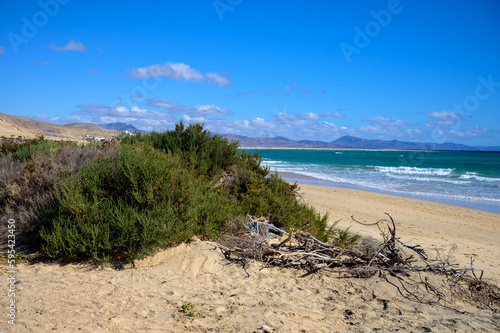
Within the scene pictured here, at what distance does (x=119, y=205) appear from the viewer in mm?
4820

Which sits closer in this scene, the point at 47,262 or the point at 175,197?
the point at 47,262

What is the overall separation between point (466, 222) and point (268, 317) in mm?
A: 11441

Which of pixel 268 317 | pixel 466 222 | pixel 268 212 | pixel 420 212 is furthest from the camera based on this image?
pixel 420 212

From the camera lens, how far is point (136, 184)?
4965 millimetres

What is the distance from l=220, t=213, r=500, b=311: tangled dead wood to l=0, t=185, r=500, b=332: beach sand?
16 cm

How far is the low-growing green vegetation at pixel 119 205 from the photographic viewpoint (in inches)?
183

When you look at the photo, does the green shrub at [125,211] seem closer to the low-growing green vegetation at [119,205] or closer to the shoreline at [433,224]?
the low-growing green vegetation at [119,205]

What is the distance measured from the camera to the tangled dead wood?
4438 millimetres

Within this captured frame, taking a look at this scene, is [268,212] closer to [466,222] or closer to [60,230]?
[60,230]

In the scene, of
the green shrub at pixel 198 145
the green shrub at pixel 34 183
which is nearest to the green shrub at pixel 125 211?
the green shrub at pixel 34 183

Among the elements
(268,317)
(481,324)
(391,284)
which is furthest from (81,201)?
(481,324)

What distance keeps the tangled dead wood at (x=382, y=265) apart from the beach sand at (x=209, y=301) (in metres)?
0.16

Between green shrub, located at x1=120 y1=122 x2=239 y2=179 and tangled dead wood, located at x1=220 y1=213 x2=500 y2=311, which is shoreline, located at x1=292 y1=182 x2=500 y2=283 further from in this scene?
green shrub, located at x1=120 y1=122 x2=239 y2=179

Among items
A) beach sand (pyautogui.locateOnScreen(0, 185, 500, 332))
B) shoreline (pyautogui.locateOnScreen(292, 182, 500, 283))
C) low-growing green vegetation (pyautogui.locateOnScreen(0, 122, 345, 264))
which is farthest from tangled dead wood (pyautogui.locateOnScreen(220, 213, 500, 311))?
shoreline (pyautogui.locateOnScreen(292, 182, 500, 283))
